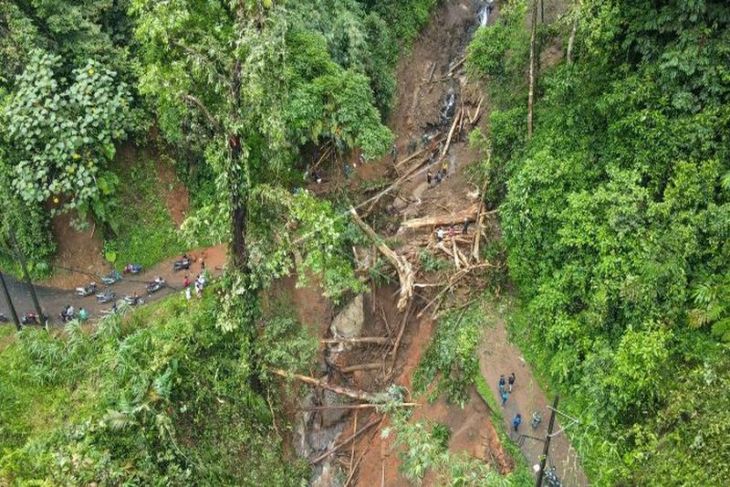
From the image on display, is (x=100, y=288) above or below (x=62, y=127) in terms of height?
below

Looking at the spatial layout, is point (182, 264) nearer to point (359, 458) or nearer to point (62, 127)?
point (62, 127)

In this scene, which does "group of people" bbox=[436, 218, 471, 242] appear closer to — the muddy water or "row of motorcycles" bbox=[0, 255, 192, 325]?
the muddy water

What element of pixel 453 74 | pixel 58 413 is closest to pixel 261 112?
pixel 58 413

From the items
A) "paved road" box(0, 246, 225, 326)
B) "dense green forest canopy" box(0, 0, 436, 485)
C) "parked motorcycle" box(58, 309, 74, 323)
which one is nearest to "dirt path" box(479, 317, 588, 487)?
"dense green forest canopy" box(0, 0, 436, 485)

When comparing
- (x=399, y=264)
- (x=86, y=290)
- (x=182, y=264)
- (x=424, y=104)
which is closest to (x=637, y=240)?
(x=399, y=264)

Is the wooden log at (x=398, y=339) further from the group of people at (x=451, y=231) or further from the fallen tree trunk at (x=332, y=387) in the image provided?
the group of people at (x=451, y=231)

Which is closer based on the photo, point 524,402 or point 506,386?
point 524,402

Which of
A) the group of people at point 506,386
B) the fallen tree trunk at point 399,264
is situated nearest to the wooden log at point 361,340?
the fallen tree trunk at point 399,264

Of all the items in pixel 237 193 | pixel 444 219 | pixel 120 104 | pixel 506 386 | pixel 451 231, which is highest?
pixel 120 104
